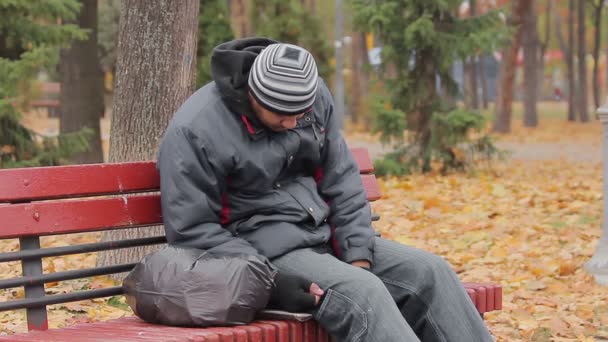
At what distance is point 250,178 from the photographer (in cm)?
406

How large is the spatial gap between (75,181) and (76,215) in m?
0.12

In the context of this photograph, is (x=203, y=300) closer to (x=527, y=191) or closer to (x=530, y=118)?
(x=527, y=191)

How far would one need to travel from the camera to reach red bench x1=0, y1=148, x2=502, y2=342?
12.0 feet

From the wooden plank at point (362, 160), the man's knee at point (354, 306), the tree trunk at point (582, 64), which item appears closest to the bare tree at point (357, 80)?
the tree trunk at point (582, 64)

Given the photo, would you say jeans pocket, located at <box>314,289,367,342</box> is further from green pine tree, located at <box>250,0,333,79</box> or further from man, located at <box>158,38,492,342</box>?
green pine tree, located at <box>250,0,333,79</box>

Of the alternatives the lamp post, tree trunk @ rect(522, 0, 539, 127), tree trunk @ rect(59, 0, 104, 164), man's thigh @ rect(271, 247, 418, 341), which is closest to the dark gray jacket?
man's thigh @ rect(271, 247, 418, 341)

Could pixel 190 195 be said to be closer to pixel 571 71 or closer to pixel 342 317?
pixel 342 317

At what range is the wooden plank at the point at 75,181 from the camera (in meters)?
3.86

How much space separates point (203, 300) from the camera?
3.70 metres

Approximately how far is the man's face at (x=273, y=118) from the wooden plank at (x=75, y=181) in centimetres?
54

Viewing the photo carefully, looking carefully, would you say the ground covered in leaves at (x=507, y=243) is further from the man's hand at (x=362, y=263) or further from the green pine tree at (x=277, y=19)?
the green pine tree at (x=277, y=19)

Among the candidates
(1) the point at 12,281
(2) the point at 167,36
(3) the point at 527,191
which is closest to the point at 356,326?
(1) the point at 12,281

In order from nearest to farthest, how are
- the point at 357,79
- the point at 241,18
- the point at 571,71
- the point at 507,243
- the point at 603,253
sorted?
the point at 603,253 → the point at 507,243 → the point at 241,18 → the point at 357,79 → the point at 571,71

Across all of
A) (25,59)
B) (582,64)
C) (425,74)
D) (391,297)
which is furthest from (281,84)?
(582,64)
